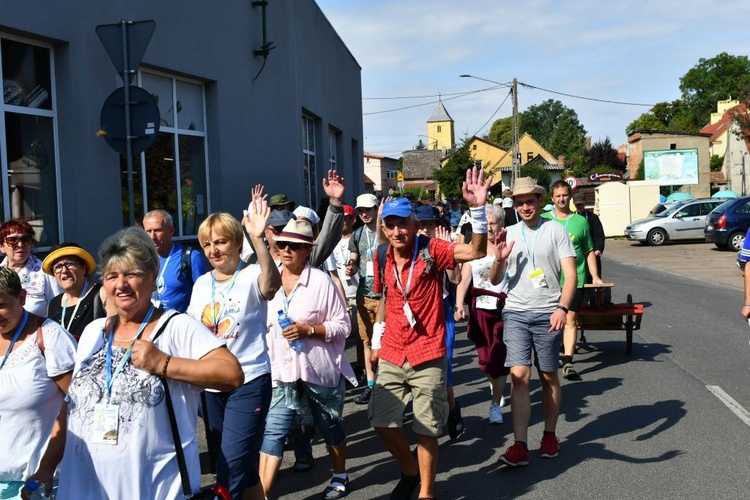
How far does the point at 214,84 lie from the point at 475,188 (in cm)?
744

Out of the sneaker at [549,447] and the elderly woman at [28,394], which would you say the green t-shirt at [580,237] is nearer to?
the sneaker at [549,447]

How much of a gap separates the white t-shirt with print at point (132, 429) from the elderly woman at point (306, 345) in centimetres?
213

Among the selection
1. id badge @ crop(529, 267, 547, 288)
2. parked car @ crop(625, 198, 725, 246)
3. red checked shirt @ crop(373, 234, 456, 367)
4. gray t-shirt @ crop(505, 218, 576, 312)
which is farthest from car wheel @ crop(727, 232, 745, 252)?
red checked shirt @ crop(373, 234, 456, 367)

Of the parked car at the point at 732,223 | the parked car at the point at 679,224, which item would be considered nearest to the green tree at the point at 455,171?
the parked car at the point at 679,224

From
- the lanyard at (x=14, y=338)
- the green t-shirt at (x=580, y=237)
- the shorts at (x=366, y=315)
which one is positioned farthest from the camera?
the green t-shirt at (x=580, y=237)

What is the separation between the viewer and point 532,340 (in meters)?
5.97

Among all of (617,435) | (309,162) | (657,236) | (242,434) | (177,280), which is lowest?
(617,435)

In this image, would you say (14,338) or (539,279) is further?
(539,279)

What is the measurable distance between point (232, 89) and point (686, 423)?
26.3 ft

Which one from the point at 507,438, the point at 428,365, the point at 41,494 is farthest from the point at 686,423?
the point at 41,494

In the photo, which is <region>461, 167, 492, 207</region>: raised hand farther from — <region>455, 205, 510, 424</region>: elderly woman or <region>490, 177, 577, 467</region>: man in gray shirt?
<region>455, 205, 510, 424</region>: elderly woman

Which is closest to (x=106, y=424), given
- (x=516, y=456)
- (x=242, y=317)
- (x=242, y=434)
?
(x=242, y=434)

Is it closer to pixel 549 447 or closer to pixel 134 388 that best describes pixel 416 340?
pixel 549 447

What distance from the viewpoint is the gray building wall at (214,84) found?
8.30 m
